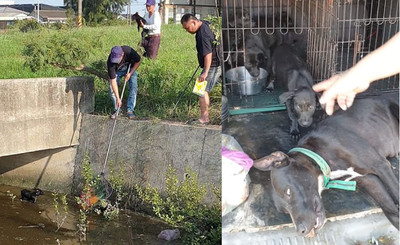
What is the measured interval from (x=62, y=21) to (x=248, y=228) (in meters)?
6.32

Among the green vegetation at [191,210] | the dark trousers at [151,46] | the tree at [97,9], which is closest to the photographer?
the green vegetation at [191,210]

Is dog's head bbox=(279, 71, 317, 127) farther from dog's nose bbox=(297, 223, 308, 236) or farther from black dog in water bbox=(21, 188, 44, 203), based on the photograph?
black dog in water bbox=(21, 188, 44, 203)

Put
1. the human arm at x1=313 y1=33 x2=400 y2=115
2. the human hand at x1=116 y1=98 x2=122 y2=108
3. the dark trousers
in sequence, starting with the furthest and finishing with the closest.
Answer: the dark trousers
the human hand at x1=116 y1=98 x2=122 y2=108
the human arm at x1=313 y1=33 x2=400 y2=115

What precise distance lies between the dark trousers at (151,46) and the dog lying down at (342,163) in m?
4.06

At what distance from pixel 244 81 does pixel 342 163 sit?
41 cm

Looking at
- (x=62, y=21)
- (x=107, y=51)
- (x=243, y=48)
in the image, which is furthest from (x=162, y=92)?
(x=243, y=48)

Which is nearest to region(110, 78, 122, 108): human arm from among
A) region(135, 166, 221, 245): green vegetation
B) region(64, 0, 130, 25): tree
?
region(135, 166, 221, 245): green vegetation

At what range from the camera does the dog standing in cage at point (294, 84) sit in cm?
176

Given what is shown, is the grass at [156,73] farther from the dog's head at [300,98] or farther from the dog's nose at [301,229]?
the dog's nose at [301,229]

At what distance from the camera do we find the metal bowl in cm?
183

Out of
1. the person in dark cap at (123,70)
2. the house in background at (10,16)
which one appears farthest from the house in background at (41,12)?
the person in dark cap at (123,70)

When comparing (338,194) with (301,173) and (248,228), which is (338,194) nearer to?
(301,173)

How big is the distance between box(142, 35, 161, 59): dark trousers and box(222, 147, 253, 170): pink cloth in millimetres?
3991

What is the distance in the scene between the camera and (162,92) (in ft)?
19.2
